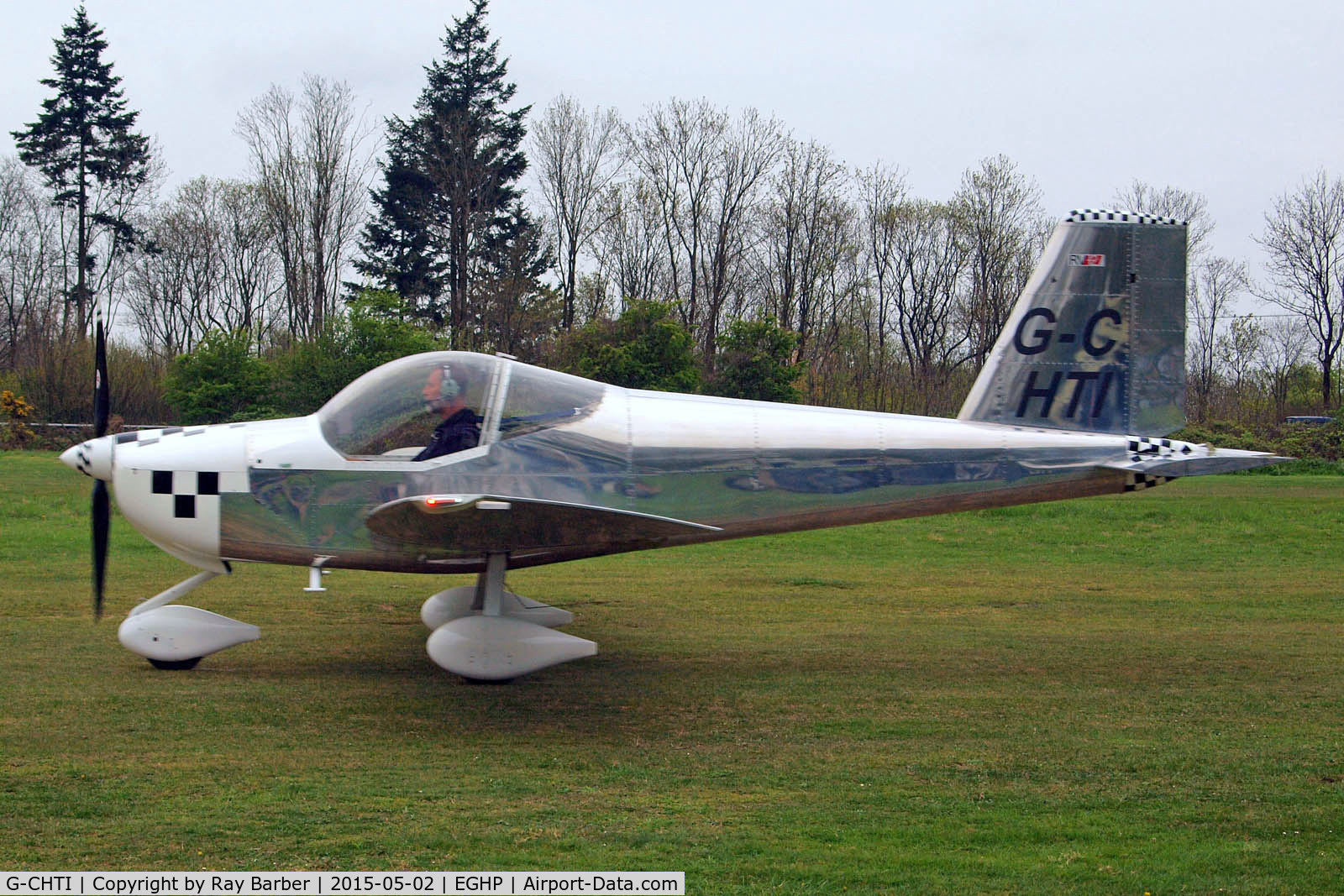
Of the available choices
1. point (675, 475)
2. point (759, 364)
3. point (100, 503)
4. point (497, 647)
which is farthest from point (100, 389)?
point (759, 364)

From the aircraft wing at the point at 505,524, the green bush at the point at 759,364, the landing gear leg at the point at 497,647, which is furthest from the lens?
the green bush at the point at 759,364

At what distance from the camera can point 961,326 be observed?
45062mm

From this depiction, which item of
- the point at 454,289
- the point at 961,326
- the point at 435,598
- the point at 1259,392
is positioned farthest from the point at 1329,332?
the point at 435,598

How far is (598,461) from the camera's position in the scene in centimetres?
776

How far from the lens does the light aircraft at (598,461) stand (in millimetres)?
7652

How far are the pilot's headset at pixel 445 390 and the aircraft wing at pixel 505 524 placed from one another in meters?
0.70

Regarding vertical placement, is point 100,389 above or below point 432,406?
above

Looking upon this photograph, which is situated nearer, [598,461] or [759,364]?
[598,461]

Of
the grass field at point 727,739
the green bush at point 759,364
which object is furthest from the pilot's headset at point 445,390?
the green bush at point 759,364

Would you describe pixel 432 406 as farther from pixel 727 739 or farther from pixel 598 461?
pixel 727 739

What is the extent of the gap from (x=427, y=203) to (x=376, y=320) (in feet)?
53.7
